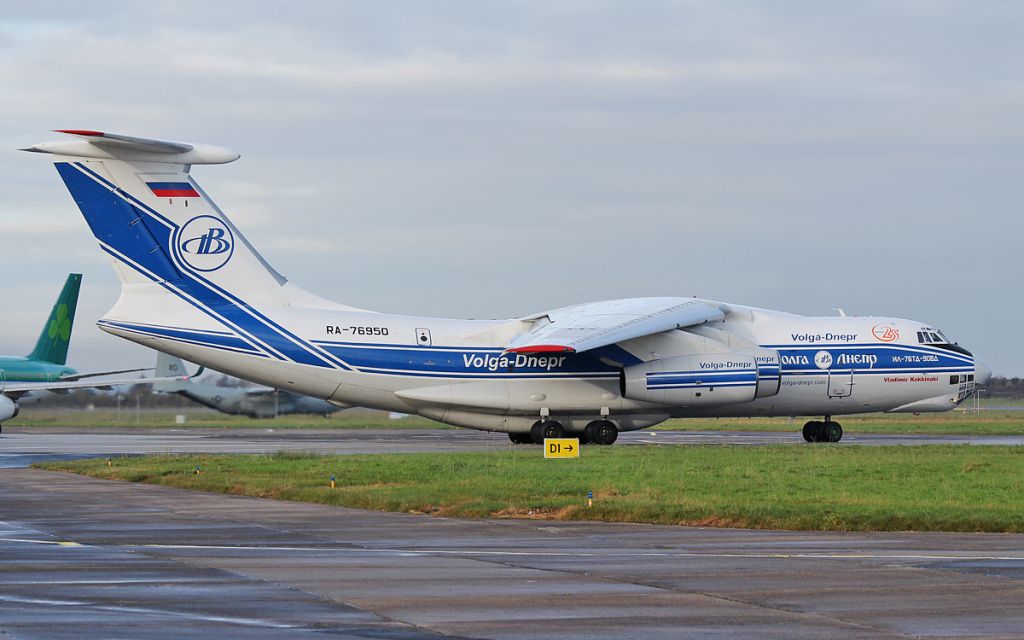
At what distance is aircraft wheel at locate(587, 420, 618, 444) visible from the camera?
124ft

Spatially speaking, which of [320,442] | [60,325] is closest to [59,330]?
[60,325]

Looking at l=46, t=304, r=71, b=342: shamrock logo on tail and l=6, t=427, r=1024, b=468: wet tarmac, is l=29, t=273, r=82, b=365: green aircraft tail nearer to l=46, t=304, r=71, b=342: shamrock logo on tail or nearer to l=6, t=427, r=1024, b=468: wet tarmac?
l=46, t=304, r=71, b=342: shamrock logo on tail

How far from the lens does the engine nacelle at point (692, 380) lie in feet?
120

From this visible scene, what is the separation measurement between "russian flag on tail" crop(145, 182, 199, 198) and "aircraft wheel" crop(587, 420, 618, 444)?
12.6 meters

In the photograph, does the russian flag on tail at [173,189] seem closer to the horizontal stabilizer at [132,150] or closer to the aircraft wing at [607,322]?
the horizontal stabilizer at [132,150]

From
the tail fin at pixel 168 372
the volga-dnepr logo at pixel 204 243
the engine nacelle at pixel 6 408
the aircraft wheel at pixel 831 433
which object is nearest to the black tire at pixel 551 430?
the aircraft wheel at pixel 831 433

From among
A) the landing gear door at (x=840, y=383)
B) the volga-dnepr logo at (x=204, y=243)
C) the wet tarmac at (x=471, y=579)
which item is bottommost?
the wet tarmac at (x=471, y=579)

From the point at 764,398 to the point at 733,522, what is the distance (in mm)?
20855

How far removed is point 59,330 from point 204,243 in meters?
34.2

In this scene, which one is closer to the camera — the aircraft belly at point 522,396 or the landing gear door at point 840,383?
the aircraft belly at point 522,396

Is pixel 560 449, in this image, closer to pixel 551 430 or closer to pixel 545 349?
pixel 545 349

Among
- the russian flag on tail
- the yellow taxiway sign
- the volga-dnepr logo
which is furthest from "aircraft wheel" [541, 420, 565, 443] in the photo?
the russian flag on tail

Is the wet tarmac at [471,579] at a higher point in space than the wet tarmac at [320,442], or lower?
lower

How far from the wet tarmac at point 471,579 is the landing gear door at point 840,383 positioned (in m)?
22.0
